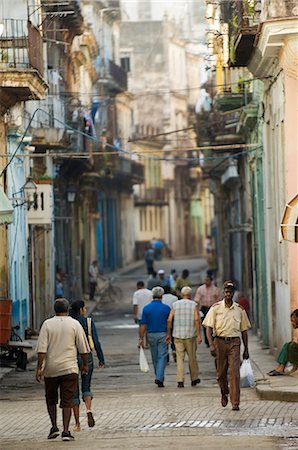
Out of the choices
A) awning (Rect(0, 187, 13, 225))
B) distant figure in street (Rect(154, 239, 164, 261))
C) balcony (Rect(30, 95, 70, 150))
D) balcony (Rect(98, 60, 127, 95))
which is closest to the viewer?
awning (Rect(0, 187, 13, 225))

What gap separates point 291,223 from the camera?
19688 millimetres

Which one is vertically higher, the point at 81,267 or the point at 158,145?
the point at 158,145

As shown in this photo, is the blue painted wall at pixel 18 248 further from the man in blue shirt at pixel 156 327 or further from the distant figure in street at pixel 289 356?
the distant figure in street at pixel 289 356

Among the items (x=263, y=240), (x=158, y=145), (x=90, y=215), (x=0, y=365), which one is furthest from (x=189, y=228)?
(x=0, y=365)

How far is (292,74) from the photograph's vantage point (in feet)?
74.2

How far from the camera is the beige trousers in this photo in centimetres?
2223

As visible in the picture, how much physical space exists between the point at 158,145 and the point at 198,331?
69.2 m

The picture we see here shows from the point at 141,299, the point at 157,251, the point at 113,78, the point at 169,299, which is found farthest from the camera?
the point at 157,251

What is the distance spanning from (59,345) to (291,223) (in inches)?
196

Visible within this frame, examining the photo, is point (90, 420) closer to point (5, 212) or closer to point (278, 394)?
point (278, 394)

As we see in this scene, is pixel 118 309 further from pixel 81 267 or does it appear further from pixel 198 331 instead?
pixel 198 331

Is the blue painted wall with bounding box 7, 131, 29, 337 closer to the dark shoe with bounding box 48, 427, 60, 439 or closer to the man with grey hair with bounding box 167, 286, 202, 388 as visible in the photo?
the man with grey hair with bounding box 167, 286, 202, 388

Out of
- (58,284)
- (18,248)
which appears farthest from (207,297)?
(58,284)

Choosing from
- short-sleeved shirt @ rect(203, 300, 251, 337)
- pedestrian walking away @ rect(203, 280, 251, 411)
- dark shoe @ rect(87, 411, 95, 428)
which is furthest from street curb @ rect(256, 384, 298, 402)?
dark shoe @ rect(87, 411, 95, 428)
